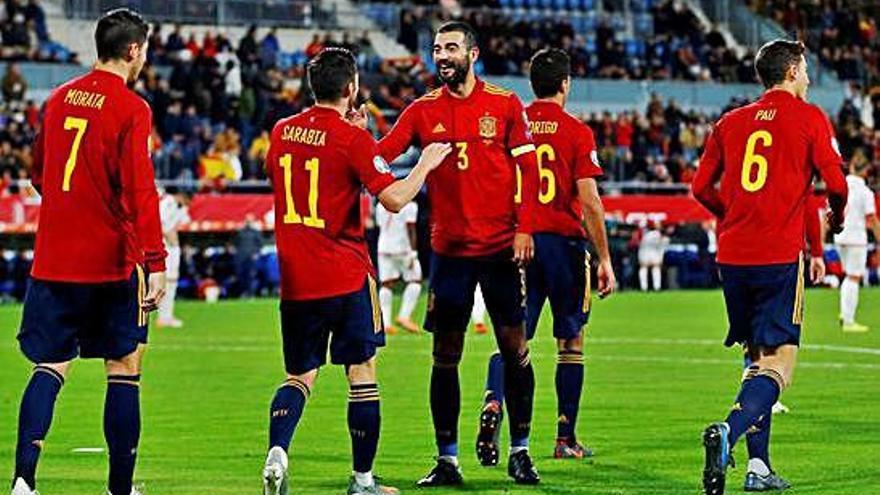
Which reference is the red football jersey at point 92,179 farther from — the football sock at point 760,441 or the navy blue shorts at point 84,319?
the football sock at point 760,441

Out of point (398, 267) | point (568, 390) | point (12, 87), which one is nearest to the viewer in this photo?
point (568, 390)

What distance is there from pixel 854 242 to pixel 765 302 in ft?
59.0

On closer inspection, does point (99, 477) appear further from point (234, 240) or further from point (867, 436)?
point (234, 240)

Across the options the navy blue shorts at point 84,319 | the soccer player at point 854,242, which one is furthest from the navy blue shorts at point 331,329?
the soccer player at point 854,242

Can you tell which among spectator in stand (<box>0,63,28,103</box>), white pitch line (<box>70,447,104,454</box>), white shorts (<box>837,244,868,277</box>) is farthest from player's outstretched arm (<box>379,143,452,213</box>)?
spectator in stand (<box>0,63,28,103</box>)

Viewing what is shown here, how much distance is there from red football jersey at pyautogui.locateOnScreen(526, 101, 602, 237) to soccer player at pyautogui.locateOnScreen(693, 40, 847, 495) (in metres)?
1.68

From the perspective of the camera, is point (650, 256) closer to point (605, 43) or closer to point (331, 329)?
point (605, 43)

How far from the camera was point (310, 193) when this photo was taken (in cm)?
1136

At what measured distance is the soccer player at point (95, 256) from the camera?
10562 millimetres

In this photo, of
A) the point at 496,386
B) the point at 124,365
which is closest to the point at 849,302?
the point at 496,386

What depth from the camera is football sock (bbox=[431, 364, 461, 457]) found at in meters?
12.5

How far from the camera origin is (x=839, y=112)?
54.8 metres

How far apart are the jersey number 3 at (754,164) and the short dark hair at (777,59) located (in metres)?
0.33

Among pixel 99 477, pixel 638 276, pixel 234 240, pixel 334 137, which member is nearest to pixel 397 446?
pixel 99 477
